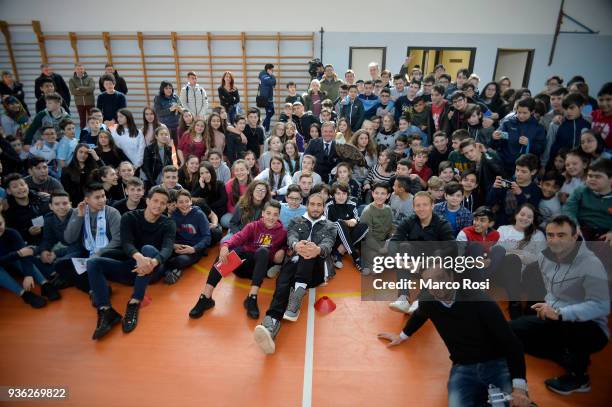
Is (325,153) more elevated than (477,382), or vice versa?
(325,153)

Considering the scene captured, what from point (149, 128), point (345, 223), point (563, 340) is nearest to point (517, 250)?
point (563, 340)

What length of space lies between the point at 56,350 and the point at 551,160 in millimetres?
6252

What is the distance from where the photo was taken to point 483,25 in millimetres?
9492

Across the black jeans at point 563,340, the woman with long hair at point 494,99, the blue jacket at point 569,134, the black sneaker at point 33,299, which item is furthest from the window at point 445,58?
the black sneaker at point 33,299

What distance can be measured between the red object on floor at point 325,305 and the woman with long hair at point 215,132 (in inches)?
143

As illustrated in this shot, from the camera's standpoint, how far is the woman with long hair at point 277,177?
5.26 metres

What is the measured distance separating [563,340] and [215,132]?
560cm

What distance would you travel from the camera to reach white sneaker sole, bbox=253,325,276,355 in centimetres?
293

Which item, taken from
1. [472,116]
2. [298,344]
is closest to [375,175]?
[472,116]

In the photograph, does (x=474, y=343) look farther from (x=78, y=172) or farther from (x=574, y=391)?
(x=78, y=172)

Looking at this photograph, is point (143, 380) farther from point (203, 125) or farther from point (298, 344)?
point (203, 125)

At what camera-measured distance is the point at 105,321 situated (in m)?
3.28

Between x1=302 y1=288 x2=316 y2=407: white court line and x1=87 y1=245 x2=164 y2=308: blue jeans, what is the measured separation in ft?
5.64

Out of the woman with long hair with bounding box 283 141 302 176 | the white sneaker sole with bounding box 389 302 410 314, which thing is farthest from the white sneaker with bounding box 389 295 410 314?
the woman with long hair with bounding box 283 141 302 176
